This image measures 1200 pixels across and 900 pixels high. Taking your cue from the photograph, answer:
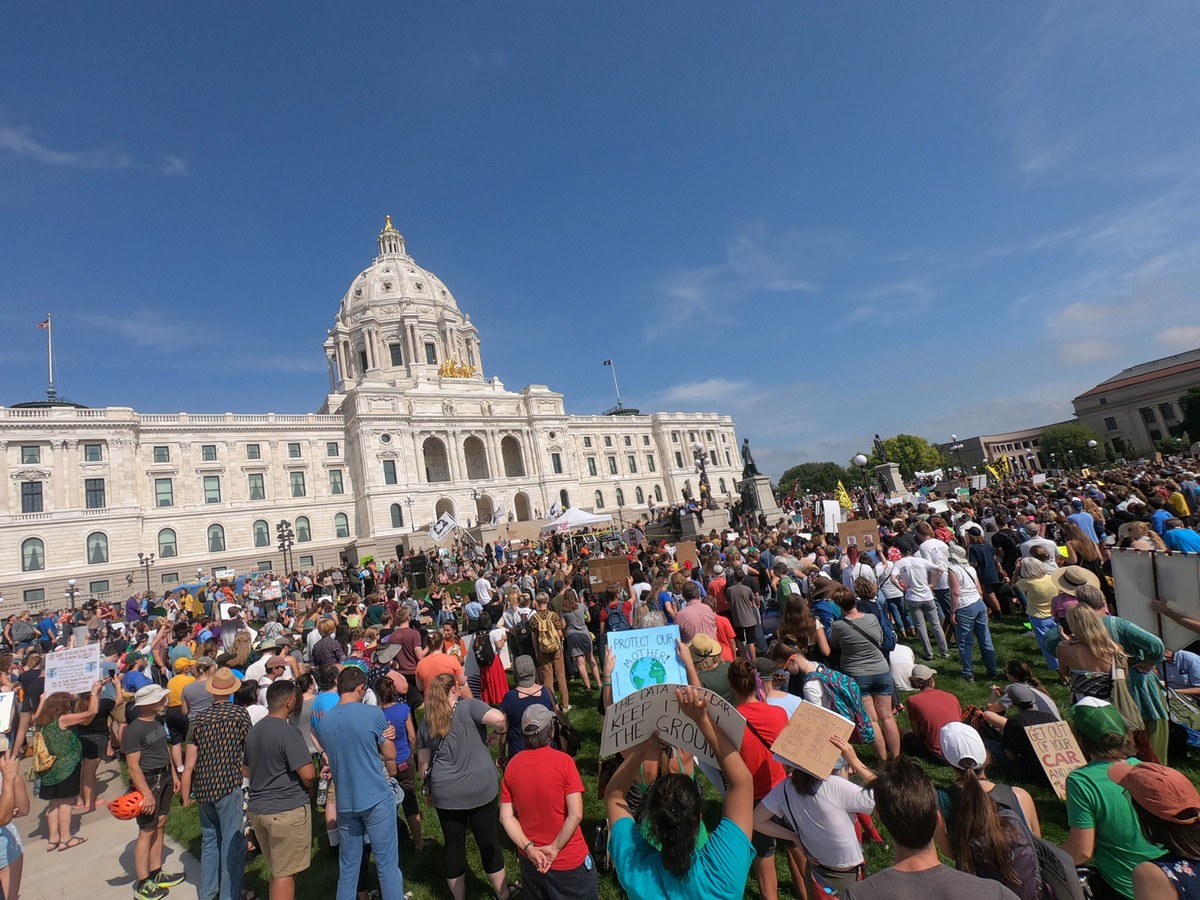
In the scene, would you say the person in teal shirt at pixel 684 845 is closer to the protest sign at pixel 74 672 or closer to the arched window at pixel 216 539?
the protest sign at pixel 74 672

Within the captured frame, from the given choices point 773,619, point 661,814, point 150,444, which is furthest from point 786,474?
point 661,814

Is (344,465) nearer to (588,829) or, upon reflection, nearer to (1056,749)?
(588,829)

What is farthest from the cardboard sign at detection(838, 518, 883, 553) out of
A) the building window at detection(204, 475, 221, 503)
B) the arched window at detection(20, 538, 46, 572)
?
the arched window at detection(20, 538, 46, 572)

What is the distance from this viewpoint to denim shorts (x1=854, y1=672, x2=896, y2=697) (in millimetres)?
5719

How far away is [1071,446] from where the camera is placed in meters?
78.0

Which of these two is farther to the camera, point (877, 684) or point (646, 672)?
point (646, 672)

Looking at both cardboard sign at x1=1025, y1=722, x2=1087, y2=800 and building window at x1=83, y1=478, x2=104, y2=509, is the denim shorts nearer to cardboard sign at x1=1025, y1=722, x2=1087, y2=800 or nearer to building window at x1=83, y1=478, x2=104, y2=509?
cardboard sign at x1=1025, y1=722, x2=1087, y2=800

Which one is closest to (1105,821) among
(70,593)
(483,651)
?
(483,651)

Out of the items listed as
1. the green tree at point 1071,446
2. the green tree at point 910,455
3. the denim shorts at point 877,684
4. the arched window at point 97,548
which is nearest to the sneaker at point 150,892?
the denim shorts at point 877,684

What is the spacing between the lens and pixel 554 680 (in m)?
8.39

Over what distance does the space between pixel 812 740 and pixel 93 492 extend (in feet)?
178

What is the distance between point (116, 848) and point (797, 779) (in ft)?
27.2

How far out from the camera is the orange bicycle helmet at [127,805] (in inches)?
200

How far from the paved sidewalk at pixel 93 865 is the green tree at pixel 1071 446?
92.9 meters
